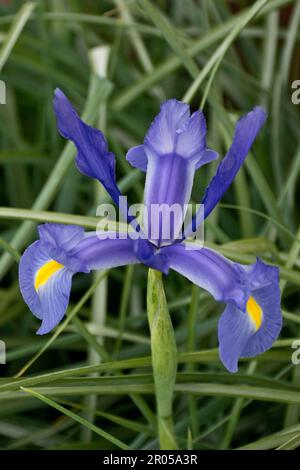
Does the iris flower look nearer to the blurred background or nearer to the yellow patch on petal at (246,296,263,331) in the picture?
the yellow patch on petal at (246,296,263,331)

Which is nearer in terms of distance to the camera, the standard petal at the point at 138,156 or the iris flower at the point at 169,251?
the iris flower at the point at 169,251

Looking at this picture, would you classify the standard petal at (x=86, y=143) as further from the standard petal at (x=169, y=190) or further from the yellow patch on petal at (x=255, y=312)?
the yellow patch on petal at (x=255, y=312)

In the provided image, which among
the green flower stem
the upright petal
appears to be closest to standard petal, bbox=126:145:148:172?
the upright petal

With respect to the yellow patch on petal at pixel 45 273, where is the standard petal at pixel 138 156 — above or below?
above

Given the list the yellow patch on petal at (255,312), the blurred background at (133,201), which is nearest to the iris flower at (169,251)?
the yellow patch on petal at (255,312)

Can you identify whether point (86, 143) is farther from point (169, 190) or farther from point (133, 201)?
point (133, 201)

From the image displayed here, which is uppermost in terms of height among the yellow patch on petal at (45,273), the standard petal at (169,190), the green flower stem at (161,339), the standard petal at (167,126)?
the standard petal at (167,126)
